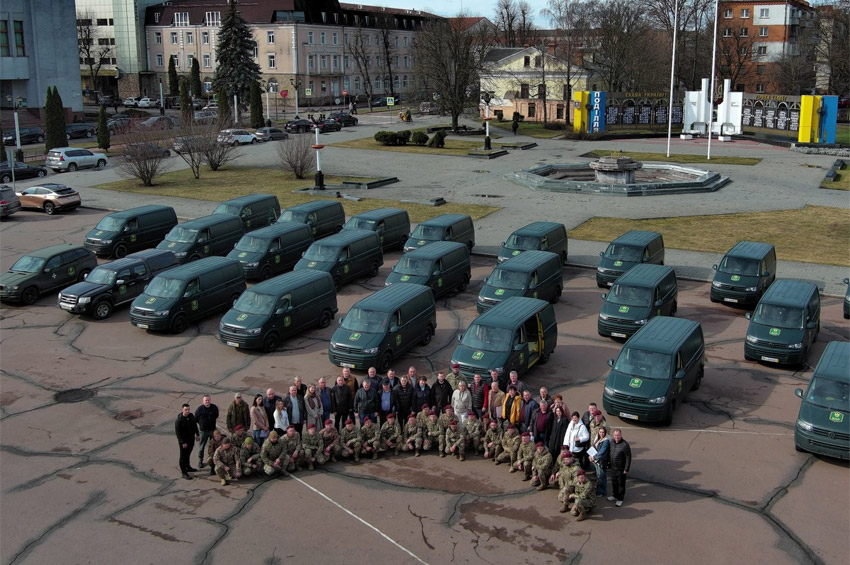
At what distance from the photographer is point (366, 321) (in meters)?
18.9

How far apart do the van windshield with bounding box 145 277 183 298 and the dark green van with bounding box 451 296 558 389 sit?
8.27 meters

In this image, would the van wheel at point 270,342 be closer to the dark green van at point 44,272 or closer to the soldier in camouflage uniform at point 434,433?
the soldier in camouflage uniform at point 434,433

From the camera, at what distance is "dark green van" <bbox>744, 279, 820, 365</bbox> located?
18109mm

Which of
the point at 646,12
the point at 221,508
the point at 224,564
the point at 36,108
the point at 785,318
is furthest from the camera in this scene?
the point at 646,12

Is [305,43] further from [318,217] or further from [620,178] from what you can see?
[318,217]

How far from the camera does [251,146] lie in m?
58.3

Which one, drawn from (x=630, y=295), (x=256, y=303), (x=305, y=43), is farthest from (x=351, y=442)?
(x=305, y=43)

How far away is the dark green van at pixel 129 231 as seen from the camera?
28766mm

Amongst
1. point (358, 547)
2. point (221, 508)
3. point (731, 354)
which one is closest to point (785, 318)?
point (731, 354)

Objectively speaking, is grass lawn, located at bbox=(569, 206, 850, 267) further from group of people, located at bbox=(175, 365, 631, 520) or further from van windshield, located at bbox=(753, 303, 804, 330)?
group of people, located at bbox=(175, 365, 631, 520)

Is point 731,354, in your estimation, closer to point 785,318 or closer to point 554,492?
point 785,318

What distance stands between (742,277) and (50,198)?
94.9 feet

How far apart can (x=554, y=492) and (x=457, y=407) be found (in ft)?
8.22

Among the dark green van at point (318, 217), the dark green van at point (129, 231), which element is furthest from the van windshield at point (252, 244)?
the dark green van at point (129, 231)
